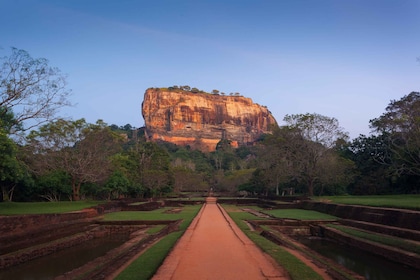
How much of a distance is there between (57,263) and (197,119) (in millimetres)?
158812

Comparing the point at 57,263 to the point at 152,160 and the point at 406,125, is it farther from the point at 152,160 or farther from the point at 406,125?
the point at 152,160

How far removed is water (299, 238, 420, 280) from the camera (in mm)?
10695

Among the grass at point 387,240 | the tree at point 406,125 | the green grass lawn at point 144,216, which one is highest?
the tree at point 406,125

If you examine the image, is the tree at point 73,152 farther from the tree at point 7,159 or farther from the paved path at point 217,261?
the paved path at point 217,261

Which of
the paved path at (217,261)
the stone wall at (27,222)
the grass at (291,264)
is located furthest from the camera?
the stone wall at (27,222)

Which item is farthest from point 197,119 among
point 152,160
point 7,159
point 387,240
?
point 387,240

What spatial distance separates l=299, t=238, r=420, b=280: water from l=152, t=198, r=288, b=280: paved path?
3429mm

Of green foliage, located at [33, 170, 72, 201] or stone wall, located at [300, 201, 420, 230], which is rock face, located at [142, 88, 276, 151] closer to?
green foliage, located at [33, 170, 72, 201]

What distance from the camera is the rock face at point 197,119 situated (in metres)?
165

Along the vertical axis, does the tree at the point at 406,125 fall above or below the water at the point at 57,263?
above

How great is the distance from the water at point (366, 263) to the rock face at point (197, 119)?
483 feet

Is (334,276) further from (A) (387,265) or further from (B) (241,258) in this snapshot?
(A) (387,265)

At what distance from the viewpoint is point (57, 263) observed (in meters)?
12.7

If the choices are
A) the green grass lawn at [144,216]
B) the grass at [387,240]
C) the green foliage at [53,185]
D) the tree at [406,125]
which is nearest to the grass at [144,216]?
the green grass lawn at [144,216]
